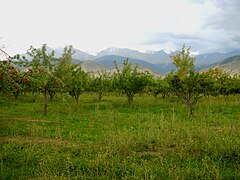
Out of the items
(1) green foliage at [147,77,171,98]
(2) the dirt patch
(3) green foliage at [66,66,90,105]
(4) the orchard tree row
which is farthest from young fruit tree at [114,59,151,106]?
(2) the dirt patch

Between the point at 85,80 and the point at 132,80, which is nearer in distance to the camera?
the point at 85,80

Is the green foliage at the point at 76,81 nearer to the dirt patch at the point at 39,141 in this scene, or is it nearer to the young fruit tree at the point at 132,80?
the young fruit tree at the point at 132,80


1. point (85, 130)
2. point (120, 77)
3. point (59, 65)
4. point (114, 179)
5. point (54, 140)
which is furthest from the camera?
point (120, 77)

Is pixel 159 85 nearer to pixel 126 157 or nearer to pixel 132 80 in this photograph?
pixel 132 80

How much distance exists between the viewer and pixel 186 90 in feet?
76.6

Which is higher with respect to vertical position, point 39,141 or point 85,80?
point 85,80

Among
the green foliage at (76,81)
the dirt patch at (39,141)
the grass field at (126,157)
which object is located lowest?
the dirt patch at (39,141)

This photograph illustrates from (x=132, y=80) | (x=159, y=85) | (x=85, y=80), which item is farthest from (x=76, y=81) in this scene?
(x=159, y=85)

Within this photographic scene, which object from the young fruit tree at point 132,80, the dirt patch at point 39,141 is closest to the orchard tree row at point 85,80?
the young fruit tree at point 132,80

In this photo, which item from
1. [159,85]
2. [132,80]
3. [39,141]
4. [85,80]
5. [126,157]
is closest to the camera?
[126,157]

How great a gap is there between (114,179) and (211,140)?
17.7 ft

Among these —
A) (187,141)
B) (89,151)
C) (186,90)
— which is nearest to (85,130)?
(89,151)

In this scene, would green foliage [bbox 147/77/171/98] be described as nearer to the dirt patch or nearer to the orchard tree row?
the orchard tree row

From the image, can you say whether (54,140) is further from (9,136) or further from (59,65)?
(59,65)
